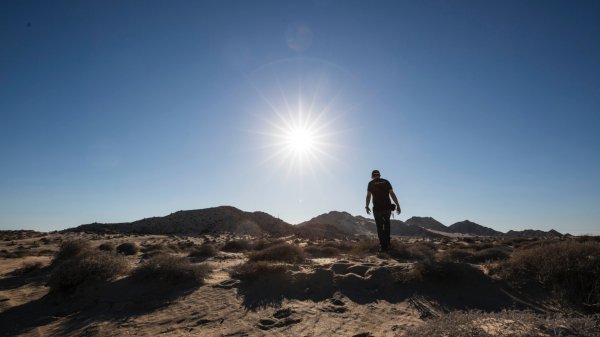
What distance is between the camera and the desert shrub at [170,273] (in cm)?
675

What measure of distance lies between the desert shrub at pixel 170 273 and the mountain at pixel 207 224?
3372 cm

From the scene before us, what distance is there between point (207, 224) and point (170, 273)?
1533 inches

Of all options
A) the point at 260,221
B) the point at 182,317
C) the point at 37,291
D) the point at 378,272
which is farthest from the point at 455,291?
the point at 260,221

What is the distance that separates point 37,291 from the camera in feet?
23.4

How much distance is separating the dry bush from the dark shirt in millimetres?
7359

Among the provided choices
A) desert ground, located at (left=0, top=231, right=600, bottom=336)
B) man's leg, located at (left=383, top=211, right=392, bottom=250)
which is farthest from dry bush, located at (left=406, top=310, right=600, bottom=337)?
man's leg, located at (left=383, top=211, right=392, bottom=250)

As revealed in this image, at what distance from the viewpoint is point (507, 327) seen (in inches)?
118

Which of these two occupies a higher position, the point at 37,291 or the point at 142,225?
the point at 142,225

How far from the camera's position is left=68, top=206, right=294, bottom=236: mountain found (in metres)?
41.9

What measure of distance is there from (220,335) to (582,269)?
547cm

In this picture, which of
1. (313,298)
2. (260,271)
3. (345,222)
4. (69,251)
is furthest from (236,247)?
(345,222)

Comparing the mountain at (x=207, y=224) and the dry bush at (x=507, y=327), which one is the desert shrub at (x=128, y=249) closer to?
the dry bush at (x=507, y=327)

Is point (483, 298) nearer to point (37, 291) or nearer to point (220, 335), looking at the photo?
point (220, 335)

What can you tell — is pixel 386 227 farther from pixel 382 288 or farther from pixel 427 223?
pixel 427 223
